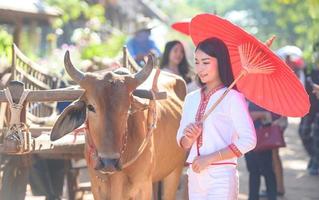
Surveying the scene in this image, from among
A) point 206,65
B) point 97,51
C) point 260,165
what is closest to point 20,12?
point 97,51

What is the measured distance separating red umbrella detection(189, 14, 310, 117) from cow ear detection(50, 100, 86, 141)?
1.07m

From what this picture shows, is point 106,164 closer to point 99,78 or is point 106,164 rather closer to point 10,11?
point 99,78

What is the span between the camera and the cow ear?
5.02 meters

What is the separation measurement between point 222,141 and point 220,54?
0.60 meters

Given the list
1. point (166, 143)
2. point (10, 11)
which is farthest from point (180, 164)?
point (10, 11)

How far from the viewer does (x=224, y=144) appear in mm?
4570

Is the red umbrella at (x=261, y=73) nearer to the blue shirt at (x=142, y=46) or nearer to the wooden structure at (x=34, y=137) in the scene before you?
the wooden structure at (x=34, y=137)

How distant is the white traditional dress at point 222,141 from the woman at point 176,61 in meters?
4.11

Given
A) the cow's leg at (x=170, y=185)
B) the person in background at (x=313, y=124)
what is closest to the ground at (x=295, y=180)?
the person in background at (x=313, y=124)

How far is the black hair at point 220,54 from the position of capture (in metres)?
4.65

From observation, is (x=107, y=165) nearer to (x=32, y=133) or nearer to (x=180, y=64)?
(x=32, y=133)

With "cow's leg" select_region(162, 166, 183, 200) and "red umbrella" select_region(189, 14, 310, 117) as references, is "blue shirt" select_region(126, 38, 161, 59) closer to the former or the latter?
"cow's leg" select_region(162, 166, 183, 200)

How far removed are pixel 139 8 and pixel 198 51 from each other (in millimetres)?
29801

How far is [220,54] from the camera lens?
4.66m
